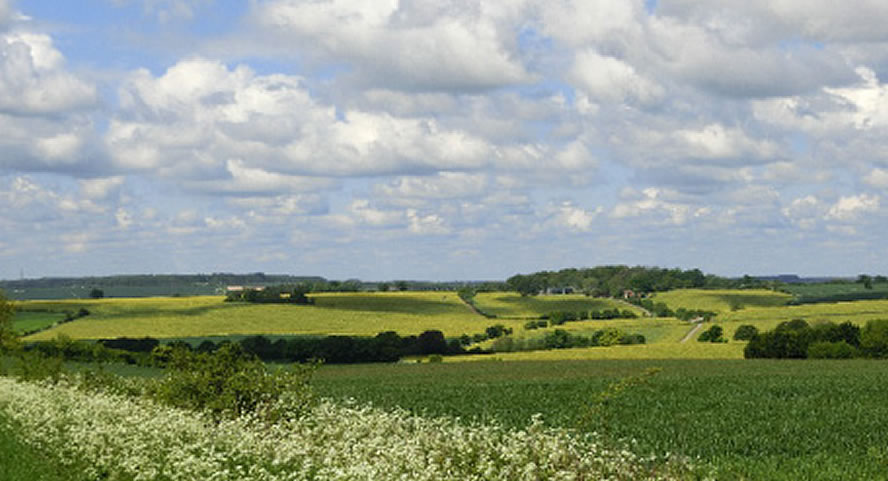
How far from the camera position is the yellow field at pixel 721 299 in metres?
125

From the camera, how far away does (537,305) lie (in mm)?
129000

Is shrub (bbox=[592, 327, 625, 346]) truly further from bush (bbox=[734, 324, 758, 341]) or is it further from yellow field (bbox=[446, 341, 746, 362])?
bush (bbox=[734, 324, 758, 341])

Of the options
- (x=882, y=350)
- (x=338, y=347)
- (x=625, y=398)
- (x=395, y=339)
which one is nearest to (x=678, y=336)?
(x=882, y=350)

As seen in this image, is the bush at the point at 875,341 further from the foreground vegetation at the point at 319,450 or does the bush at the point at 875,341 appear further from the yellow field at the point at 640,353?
the foreground vegetation at the point at 319,450

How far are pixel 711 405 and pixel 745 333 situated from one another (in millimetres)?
56268

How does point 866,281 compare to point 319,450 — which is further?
point 866,281

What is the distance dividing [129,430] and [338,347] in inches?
2203

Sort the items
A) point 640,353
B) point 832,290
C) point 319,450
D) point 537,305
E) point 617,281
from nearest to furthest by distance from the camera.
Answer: point 319,450
point 640,353
point 537,305
point 832,290
point 617,281

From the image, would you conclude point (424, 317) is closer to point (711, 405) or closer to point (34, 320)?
point (34, 320)

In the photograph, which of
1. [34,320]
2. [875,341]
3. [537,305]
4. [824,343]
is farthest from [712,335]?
[34,320]

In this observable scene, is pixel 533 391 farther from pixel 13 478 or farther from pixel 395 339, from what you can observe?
pixel 395 339

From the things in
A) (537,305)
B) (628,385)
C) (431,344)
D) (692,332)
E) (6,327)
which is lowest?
(431,344)

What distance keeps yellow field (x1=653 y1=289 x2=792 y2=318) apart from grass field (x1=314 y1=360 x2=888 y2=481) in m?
64.5

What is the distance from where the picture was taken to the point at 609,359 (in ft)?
225
